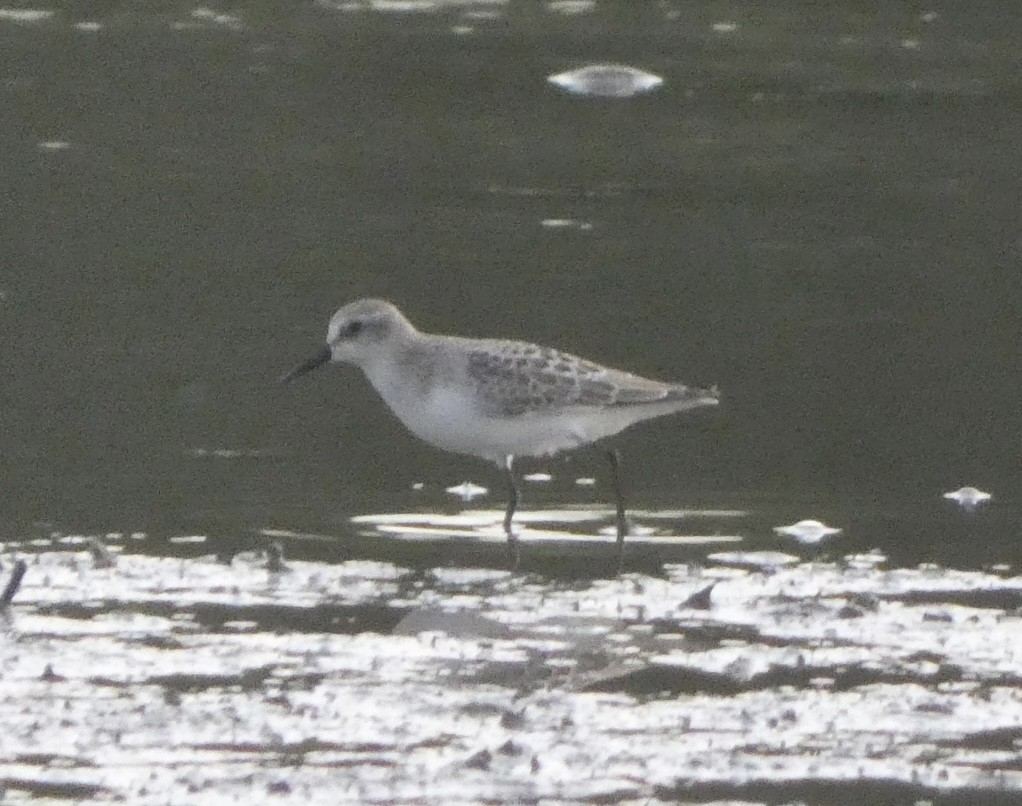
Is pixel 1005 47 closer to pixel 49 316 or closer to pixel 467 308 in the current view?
pixel 467 308

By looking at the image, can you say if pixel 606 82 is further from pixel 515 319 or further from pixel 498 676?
pixel 498 676

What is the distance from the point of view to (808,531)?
8.23 metres

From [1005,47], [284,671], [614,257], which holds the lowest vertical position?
[284,671]

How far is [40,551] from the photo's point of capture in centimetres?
775

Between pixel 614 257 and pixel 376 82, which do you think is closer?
pixel 614 257

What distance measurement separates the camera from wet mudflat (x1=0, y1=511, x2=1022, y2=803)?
559cm

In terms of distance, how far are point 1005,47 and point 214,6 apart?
628 centimetres

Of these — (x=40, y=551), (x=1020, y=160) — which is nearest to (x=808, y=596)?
(x=40, y=551)

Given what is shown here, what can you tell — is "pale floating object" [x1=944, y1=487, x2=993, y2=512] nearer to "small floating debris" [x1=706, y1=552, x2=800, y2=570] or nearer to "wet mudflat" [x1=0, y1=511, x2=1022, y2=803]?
"wet mudflat" [x1=0, y1=511, x2=1022, y2=803]

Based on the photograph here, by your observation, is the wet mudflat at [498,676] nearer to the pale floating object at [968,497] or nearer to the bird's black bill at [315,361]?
the pale floating object at [968,497]

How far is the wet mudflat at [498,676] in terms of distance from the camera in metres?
5.59

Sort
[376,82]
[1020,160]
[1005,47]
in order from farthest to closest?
[1005,47]
[376,82]
[1020,160]

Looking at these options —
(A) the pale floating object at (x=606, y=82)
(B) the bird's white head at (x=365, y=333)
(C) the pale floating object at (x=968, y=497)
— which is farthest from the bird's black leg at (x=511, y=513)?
(A) the pale floating object at (x=606, y=82)

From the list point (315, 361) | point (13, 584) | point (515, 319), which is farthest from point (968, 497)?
point (13, 584)
